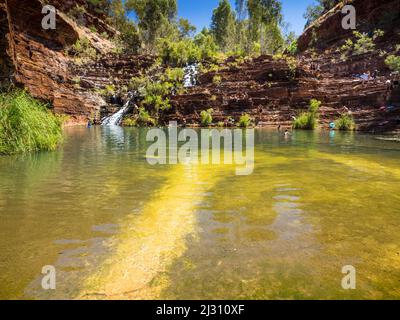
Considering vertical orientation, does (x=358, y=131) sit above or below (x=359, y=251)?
above

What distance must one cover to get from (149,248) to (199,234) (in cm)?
80

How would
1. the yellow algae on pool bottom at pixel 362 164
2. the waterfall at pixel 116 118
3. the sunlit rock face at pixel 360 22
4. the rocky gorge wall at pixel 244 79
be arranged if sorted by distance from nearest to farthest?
the yellow algae on pool bottom at pixel 362 164 → the rocky gorge wall at pixel 244 79 → the sunlit rock face at pixel 360 22 → the waterfall at pixel 116 118

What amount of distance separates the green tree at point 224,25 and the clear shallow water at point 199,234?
74711 mm

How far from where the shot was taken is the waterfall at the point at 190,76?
45.9 metres

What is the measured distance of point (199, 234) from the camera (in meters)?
4.73

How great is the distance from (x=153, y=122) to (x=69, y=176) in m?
32.6

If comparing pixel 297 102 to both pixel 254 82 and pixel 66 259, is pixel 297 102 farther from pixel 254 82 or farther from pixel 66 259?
pixel 66 259

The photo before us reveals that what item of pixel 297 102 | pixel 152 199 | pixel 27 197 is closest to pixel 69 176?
pixel 27 197

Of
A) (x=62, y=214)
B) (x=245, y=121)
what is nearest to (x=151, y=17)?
(x=245, y=121)

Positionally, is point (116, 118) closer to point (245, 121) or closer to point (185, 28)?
point (245, 121)

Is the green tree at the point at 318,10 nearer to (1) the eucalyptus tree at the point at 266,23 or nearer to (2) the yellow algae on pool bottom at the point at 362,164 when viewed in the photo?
(1) the eucalyptus tree at the point at 266,23

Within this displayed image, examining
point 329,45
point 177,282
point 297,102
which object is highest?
point 329,45

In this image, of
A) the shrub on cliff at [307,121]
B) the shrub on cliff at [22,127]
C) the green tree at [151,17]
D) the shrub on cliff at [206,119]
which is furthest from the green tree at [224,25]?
the shrub on cliff at [22,127]

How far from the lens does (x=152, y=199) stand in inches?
257
